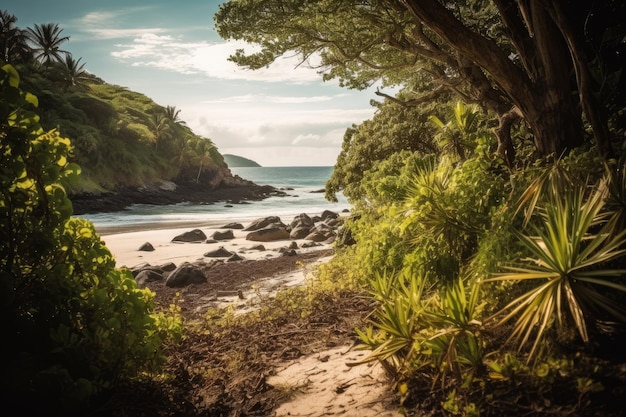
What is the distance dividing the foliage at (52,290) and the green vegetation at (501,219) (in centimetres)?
200

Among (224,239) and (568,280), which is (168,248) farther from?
(568,280)

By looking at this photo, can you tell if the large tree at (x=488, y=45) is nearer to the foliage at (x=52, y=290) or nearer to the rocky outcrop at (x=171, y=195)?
the foliage at (x=52, y=290)

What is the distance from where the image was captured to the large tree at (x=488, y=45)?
4906 mm

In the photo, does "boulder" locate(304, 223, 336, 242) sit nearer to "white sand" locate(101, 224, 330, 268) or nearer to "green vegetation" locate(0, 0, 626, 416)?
"white sand" locate(101, 224, 330, 268)

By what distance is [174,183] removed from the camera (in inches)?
2189

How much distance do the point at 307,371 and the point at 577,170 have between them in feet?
11.2

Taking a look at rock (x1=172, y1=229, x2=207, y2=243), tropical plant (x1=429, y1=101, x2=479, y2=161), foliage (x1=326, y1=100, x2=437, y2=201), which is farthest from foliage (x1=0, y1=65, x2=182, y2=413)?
rock (x1=172, y1=229, x2=207, y2=243)

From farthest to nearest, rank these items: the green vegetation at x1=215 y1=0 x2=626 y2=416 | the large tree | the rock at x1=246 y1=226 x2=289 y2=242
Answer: the rock at x1=246 y1=226 x2=289 y2=242
the large tree
the green vegetation at x1=215 y1=0 x2=626 y2=416

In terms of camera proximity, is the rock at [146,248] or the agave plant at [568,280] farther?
the rock at [146,248]

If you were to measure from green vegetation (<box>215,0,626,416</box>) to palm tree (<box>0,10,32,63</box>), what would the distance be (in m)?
56.6

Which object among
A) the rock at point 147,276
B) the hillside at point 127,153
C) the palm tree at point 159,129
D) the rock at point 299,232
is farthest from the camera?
the palm tree at point 159,129

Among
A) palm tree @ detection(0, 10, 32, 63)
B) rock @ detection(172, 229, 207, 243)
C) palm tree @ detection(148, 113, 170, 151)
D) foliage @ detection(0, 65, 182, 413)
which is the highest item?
palm tree @ detection(0, 10, 32, 63)

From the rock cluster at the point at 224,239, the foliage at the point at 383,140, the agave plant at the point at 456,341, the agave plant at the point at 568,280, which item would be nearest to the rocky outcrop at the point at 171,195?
the rock cluster at the point at 224,239

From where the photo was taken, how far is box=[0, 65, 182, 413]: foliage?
7.08ft
